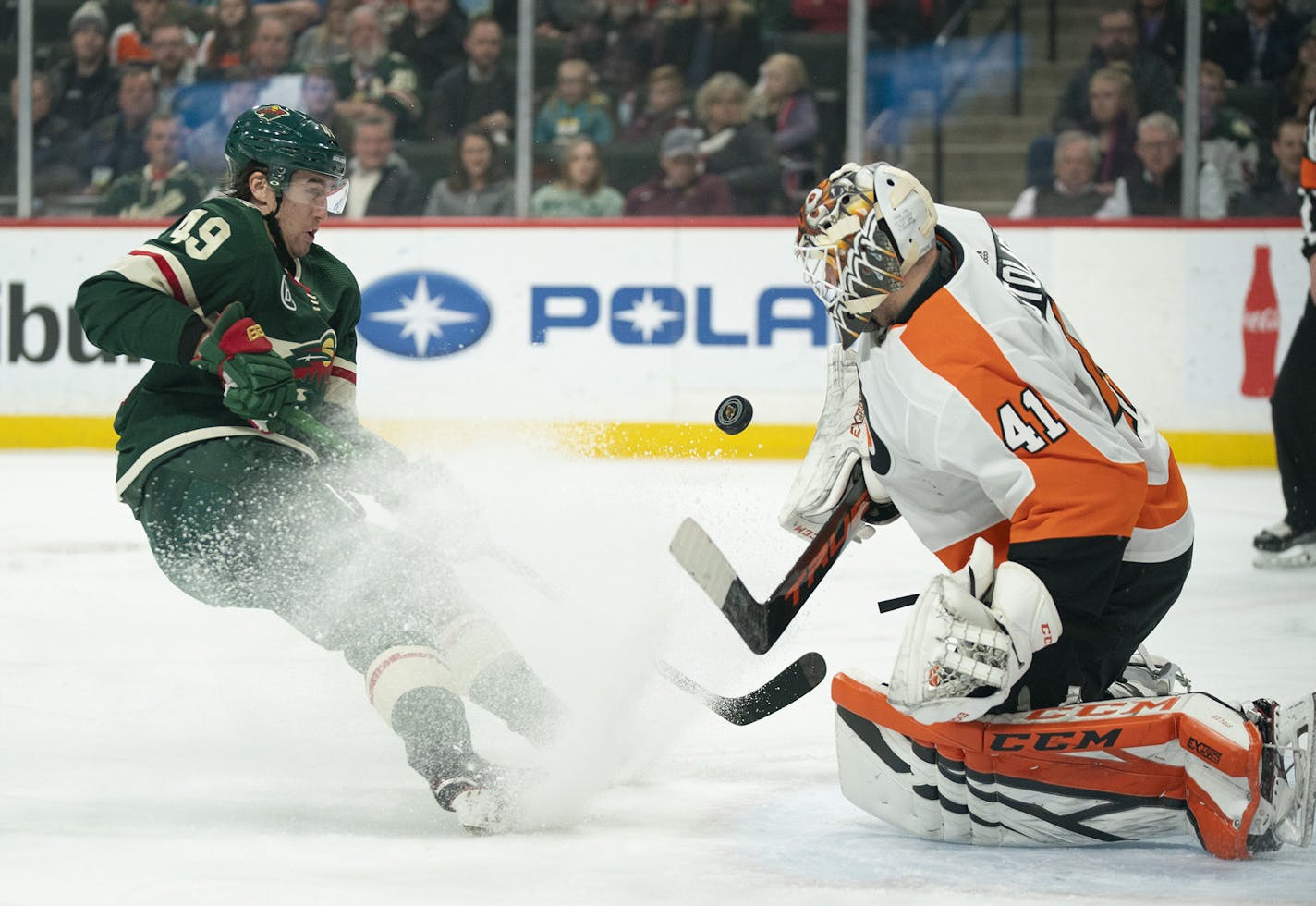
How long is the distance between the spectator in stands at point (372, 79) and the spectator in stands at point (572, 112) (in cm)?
57

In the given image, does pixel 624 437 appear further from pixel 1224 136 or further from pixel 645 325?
pixel 1224 136

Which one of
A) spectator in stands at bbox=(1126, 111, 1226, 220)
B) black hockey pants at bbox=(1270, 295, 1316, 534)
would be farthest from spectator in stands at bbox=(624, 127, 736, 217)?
black hockey pants at bbox=(1270, 295, 1316, 534)

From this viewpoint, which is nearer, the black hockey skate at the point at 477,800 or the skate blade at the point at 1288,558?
the black hockey skate at the point at 477,800

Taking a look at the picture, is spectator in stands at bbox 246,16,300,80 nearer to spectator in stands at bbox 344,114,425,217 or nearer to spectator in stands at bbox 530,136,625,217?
spectator in stands at bbox 344,114,425,217

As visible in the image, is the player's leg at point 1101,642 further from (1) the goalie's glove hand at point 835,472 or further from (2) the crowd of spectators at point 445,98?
(2) the crowd of spectators at point 445,98

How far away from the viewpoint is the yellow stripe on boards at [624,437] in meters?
6.70

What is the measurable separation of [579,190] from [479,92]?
23.3 inches

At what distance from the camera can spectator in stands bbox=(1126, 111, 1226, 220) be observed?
6.78 metres

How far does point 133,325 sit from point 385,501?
0.51 metres

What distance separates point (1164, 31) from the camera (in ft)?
22.2

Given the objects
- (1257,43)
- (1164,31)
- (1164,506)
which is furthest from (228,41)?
(1164,506)

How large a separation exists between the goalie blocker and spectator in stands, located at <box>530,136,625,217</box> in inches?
192

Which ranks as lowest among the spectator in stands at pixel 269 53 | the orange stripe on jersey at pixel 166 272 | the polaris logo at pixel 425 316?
the polaris logo at pixel 425 316

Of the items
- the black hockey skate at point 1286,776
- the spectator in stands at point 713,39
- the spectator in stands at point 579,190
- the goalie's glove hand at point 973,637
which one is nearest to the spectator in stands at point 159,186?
the spectator in stands at point 579,190
